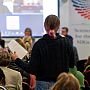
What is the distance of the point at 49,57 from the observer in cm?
357

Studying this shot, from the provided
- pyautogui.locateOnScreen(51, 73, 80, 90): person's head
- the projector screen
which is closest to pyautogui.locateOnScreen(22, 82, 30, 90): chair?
pyautogui.locateOnScreen(51, 73, 80, 90): person's head

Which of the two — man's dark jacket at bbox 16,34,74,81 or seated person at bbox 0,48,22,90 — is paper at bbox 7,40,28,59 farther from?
man's dark jacket at bbox 16,34,74,81

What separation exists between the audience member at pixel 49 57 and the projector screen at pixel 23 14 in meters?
5.49

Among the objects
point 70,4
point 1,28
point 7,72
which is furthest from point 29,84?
point 70,4

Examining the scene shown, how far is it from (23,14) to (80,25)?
5.49 ft

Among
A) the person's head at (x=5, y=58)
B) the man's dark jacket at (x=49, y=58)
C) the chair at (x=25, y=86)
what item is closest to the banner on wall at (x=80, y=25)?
the chair at (x=25, y=86)

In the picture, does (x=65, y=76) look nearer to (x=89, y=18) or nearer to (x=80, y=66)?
(x=80, y=66)

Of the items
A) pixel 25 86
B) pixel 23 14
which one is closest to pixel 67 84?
pixel 25 86

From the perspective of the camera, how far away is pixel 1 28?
29.6ft

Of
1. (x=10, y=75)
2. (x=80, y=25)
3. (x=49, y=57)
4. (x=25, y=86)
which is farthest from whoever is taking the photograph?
(x=80, y=25)

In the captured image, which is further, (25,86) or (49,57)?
(25,86)

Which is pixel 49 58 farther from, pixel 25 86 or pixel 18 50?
pixel 25 86

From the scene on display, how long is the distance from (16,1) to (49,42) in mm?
5702

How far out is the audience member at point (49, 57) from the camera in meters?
3.54
